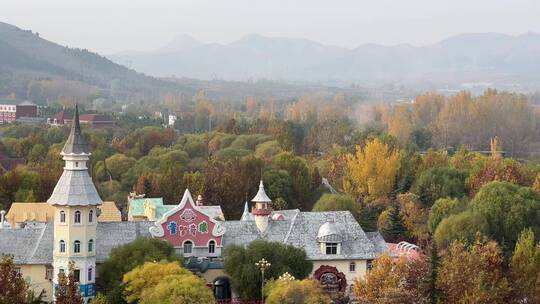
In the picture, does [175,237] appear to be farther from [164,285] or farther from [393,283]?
[393,283]

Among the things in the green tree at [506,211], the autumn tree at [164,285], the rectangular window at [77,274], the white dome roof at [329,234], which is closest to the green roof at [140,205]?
the white dome roof at [329,234]

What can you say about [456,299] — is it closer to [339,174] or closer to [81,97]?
[339,174]

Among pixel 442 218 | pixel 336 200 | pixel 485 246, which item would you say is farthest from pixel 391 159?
pixel 485 246

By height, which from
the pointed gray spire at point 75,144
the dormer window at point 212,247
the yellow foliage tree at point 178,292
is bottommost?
the yellow foliage tree at point 178,292

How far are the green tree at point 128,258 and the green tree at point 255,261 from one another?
6.67 feet

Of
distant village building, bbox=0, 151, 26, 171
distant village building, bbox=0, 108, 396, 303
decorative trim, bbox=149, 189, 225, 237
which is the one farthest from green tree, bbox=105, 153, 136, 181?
decorative trim, bbox=149, 189, 225, 237

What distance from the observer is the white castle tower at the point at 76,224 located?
3912cm

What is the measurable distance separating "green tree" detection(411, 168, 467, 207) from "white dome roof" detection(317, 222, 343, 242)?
17202mm

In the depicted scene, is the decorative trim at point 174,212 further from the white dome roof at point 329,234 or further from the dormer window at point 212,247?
the white dome roof at point 329,234

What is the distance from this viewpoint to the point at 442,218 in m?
51.1

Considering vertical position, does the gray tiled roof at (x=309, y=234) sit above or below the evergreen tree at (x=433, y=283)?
above

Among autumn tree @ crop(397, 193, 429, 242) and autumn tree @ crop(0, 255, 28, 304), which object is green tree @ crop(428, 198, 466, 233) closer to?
autumn tree @ crop(397, 193, 429, 242)

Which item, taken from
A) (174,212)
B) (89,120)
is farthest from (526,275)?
(89,120)

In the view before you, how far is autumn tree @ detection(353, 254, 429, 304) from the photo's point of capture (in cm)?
3650
